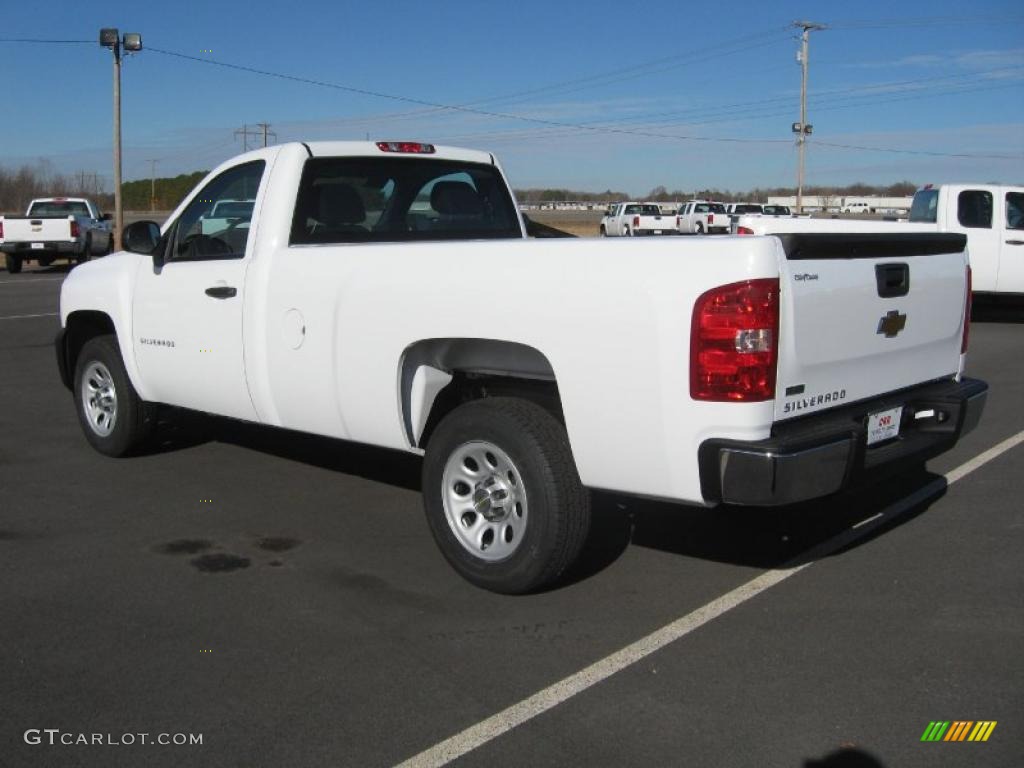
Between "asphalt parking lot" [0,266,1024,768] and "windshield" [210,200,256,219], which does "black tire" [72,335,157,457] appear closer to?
"asphalt parking lot" [0,266,1024,768]

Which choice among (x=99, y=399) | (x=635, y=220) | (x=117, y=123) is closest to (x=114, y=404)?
(x=99, y=399)

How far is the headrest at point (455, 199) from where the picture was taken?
21.2 ft

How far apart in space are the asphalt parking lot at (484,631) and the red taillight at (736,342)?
1.03 meters

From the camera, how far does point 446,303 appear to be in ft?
15.0

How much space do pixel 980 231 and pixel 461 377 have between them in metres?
13.1

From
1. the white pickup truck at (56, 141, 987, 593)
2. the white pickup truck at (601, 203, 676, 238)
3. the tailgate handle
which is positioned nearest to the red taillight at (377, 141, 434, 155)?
the white pickup truck at (56, 141, 987, 593)

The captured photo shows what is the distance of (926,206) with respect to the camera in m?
16.5

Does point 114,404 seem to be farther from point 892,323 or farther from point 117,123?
point 117,123

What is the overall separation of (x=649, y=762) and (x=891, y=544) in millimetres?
2595

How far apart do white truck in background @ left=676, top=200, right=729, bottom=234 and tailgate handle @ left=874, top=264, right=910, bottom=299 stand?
40368 millimetres

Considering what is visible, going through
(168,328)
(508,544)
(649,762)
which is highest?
(168,328)

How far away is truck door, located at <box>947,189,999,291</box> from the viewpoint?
15.8 metres

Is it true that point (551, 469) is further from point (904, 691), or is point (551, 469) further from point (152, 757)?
point (152, 757)

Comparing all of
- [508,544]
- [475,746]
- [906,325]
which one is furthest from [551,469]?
[906,325]
